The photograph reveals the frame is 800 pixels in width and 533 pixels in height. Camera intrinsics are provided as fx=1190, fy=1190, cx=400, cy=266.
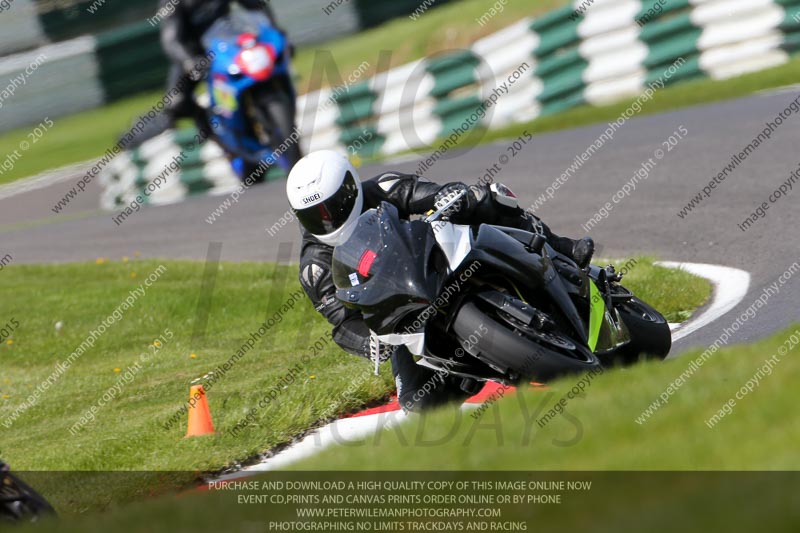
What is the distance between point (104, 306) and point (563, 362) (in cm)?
707

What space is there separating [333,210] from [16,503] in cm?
198

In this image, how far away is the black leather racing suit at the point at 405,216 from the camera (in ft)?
19.8

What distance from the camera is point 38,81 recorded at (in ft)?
77.5

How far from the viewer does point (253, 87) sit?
13703 mm

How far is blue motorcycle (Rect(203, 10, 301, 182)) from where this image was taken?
1358 centimetres

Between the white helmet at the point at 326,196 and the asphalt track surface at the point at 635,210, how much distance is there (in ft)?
7.69

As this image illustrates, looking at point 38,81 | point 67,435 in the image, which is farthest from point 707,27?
point 38,81

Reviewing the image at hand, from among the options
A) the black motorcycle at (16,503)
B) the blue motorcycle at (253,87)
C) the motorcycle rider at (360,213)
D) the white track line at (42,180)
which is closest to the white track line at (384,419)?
the motorcycle rider at (360,213)

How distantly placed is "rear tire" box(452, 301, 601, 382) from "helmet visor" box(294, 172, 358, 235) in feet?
2.69

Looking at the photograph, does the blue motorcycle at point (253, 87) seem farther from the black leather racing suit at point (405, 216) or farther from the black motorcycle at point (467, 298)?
the black motorcycle at point (467, 298)

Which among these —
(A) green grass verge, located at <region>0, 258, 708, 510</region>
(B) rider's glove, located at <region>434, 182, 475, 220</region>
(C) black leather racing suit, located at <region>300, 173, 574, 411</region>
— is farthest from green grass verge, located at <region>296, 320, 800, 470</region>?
(A) green grass verge, located at <region>0, 258, 708, 510</region>

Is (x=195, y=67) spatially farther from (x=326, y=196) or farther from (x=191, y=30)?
(x=326, y=196)

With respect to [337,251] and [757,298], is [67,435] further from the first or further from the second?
[757,298]

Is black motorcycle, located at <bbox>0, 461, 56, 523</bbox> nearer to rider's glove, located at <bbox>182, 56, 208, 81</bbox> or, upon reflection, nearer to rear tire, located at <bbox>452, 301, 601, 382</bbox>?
rear tire, located at <bbox>452, 301, 601, 382</bbox>
